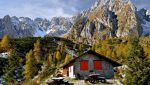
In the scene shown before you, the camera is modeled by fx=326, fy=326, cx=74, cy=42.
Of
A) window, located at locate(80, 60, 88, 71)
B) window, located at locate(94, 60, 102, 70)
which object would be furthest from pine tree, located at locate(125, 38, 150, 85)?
window, located at locate(80, 60, 88, 71)

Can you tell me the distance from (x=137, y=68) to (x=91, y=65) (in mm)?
24147

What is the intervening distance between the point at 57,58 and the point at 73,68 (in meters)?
101

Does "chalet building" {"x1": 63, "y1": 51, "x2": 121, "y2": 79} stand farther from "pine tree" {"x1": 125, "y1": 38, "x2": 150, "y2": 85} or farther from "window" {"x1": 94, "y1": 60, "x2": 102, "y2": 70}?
"pine tree" {"x1": 125, "y1": 38, "x2": 150, "y2": 85}

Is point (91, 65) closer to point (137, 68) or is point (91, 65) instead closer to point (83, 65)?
point (83, 65)

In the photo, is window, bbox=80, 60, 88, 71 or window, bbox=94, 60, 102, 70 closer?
window, bbox=80, 60, 88, 71

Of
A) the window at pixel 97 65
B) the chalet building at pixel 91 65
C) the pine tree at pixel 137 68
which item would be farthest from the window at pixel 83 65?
the pine tree at pixel 137 68

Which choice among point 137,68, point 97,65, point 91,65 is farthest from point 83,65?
point 137,68

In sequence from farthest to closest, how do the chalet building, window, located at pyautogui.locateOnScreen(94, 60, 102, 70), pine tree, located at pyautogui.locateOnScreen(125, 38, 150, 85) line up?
window, located at pyautogui.locateOnScreen(94, 60, 102, 70), the chalet building, pine tree, located at pyautogui.locateOnScreen(125, 38, 150, 85)

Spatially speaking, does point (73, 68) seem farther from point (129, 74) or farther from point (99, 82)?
point (129, 74)

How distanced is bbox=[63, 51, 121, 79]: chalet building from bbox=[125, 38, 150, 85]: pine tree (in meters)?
21.7

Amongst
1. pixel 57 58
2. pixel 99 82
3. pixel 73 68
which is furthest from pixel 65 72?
pixel 57 58

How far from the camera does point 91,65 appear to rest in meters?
71.2

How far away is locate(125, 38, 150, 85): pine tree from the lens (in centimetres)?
4672

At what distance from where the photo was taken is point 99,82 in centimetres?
5997
